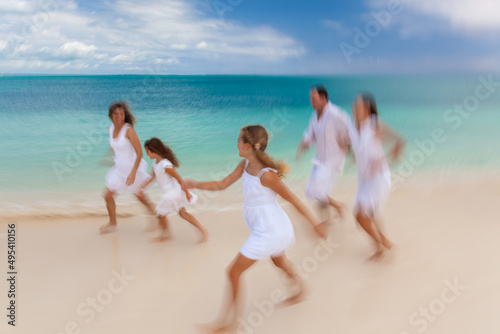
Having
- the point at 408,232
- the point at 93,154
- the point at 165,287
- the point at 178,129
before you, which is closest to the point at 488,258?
the point at 408,232

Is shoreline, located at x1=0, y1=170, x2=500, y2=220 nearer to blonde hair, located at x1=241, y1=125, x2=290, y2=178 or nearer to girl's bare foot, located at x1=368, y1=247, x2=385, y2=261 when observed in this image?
girl's bare foot, located at x1=368, y1=247, x2=385, y2=261

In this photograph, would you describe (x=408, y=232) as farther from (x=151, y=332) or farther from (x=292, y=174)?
(x=292, y=174)

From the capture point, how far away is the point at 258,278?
4.07 metres

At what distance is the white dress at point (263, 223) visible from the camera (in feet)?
9.84

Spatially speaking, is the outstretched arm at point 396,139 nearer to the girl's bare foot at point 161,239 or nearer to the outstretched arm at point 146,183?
the outstretched arm at point 146,183

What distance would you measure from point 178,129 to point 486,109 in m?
15.9

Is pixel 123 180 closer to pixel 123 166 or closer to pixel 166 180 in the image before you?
pixel 123 166

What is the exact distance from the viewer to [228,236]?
5.21m

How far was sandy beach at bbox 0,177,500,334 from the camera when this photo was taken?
11.0ft

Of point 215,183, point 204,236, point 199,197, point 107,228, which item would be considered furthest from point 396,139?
point 199,197

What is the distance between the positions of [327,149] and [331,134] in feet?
0.58

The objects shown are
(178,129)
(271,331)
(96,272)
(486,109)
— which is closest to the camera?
(271,331)

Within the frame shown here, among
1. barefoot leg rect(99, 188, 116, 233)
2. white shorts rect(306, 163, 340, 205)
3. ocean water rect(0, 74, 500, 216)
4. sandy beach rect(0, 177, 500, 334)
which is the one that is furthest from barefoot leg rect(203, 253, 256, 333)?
ocean water rect(0, 74, 500, 216)

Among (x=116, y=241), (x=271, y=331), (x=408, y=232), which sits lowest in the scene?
(x=116, y=241)
